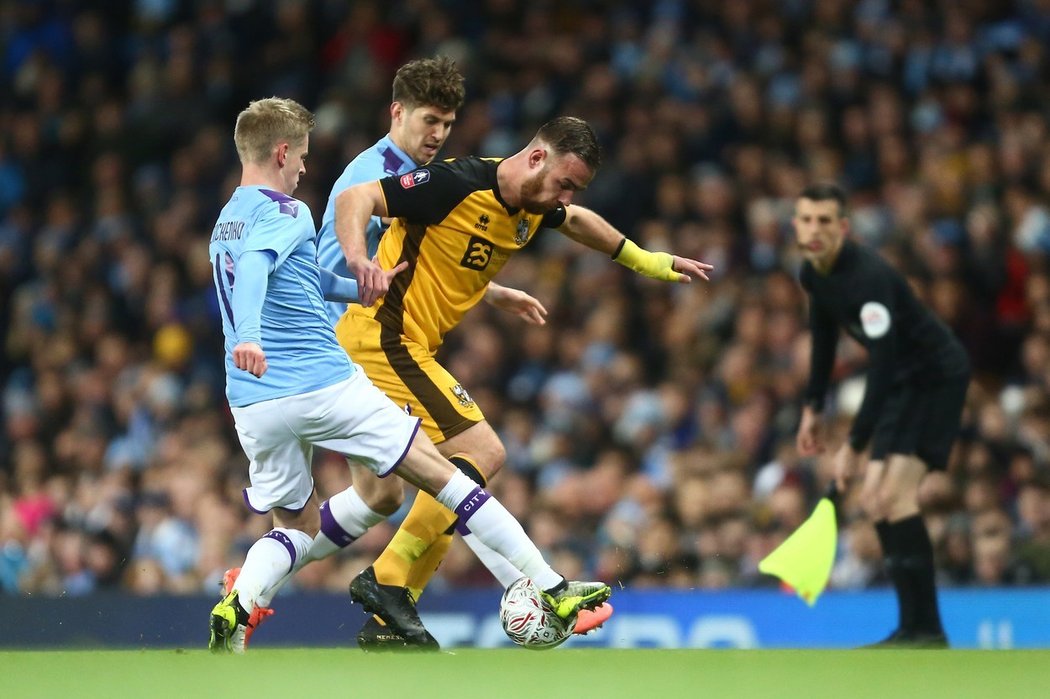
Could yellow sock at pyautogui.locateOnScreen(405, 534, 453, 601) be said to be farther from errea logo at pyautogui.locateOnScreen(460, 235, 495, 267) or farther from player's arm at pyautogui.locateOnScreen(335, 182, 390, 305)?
player's arm at pyautogui.locateOnScreen(335, 182, 390, 305)

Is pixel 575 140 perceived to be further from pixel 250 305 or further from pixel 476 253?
pixel 250 305

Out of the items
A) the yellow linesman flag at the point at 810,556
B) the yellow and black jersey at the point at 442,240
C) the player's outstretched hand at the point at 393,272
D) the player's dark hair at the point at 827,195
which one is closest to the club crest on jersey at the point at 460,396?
the yellow and black jersey at the point at 442,240

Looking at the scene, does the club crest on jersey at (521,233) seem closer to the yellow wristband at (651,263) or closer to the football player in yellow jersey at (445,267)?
the football player in yellow jersey at (445,267)

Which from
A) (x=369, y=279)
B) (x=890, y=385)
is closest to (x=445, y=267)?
(x=369, y=279)

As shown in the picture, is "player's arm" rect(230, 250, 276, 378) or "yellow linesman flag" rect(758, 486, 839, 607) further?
"yellow linesman flag" rect(758, 486, 839, 607)

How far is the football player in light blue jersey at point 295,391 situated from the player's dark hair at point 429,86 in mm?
793

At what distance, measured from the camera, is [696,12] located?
42.5 ft

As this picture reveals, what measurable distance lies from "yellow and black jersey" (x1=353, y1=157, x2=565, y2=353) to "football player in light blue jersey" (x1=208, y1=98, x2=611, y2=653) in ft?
1.40

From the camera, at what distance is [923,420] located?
7590 mm

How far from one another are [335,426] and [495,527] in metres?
0.62

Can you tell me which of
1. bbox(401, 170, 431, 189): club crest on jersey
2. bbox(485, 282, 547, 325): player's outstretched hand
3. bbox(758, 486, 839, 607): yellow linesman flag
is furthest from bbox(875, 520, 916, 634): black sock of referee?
bbox(401, 170, 431, 189): club crest on jersey

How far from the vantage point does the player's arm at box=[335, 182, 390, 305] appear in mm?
5328

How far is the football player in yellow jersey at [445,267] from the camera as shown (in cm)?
571

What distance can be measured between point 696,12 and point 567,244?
7.72ft
